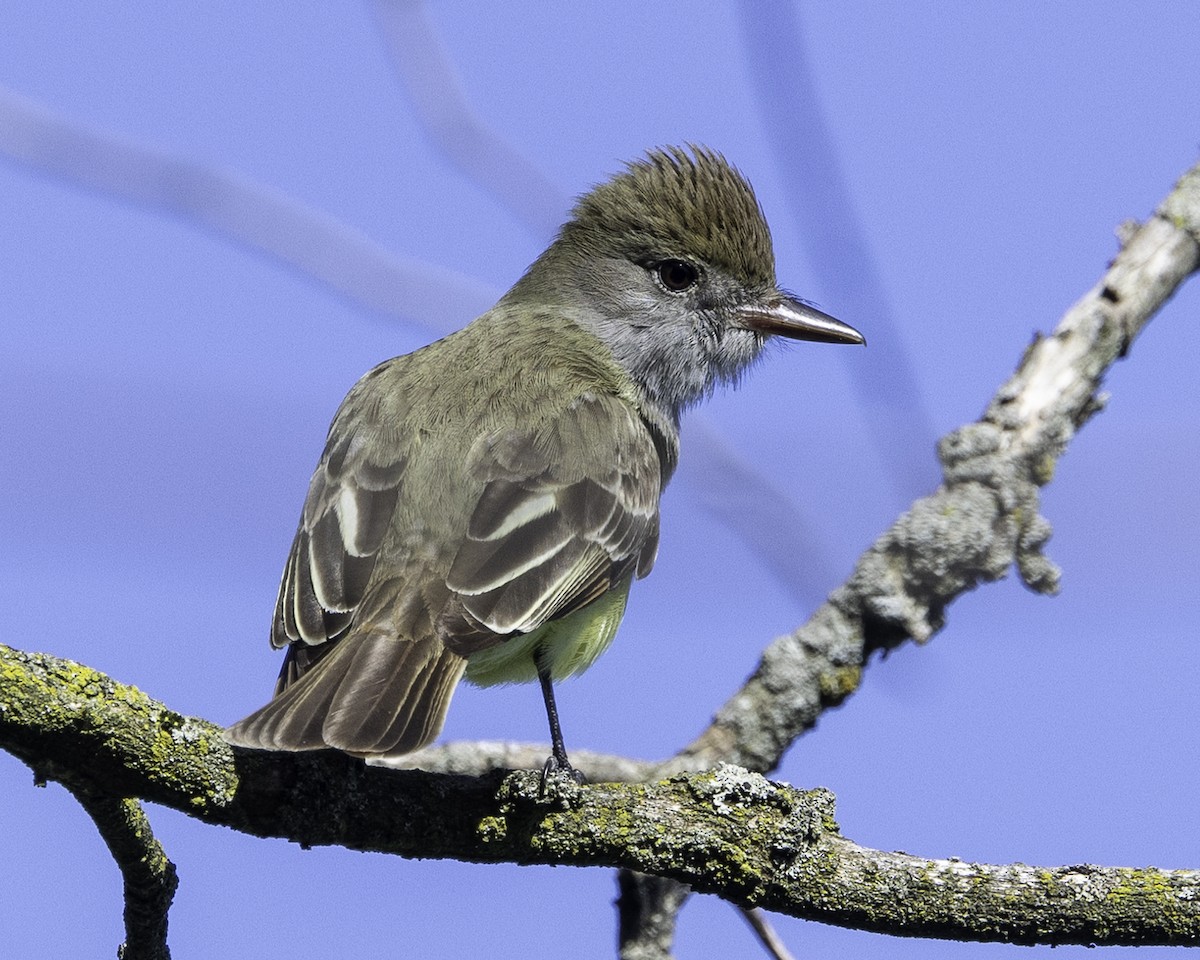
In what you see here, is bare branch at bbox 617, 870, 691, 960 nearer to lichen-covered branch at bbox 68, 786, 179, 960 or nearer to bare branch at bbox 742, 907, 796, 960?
bare branch at bbox 742, 907, 796, 960

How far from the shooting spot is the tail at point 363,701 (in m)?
3.81

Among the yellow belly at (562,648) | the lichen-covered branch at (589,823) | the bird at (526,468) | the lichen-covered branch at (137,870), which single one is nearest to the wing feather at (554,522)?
the bird at (526,468)

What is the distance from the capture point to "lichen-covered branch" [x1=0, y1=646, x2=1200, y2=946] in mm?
3475

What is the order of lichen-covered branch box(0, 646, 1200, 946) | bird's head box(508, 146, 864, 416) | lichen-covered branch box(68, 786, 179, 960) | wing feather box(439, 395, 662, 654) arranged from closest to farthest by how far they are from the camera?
lichen-covered branch box(0, 646, 1200, 946)
lichen-covered branch box(68, 786, 179, 960)
wing feather box(439, 395, 662, 654)
bird's head box(508, 146, 864, 416)

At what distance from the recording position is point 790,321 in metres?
A: 6.89

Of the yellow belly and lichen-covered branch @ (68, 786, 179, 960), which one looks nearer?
lichen-covered branch @ (68, 786, 179, 960)

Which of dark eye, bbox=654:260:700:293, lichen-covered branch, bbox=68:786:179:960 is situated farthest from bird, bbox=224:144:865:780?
lichen-covered branch, bbox=68:786:179:960

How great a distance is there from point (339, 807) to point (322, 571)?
118cm

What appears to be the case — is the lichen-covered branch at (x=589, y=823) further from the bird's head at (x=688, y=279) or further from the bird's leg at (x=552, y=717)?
the bird's head at (x=688, y=279)

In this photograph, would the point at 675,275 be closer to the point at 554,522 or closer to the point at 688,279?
the point at 688,279

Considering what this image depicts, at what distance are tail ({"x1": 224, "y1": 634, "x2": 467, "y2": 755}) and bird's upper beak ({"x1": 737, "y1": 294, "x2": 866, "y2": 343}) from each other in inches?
112

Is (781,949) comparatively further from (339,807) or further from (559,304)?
(559,304)

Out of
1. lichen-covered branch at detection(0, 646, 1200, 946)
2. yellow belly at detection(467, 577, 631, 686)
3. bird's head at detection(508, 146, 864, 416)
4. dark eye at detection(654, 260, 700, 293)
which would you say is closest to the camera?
Result: lichen-covered branch at detection(0, 646, 1200, 946)

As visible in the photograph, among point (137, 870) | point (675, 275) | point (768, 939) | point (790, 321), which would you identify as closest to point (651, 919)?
point (768, 939)
